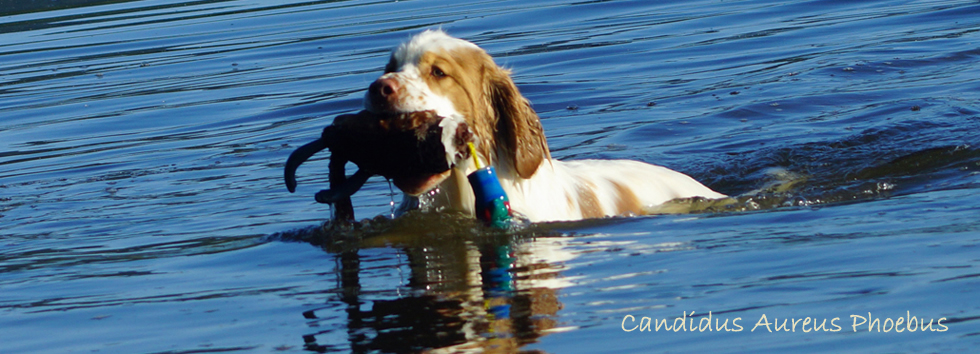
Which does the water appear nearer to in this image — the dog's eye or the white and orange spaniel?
the white and orange spaniel

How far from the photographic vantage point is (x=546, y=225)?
5945mm

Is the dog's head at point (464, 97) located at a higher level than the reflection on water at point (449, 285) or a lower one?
higher

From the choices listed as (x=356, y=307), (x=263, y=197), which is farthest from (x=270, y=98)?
(x=356, y=307)

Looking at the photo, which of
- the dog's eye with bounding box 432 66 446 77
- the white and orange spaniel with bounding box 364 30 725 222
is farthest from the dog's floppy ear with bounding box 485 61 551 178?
the dog's eye with bounding box 432 66 446 77

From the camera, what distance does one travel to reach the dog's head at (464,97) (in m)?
5.43

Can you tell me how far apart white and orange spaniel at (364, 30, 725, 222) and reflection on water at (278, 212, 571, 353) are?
0.20 metres

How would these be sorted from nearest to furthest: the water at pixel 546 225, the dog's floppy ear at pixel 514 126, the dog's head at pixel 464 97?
the water at pixel 546 225 < the dog's head at pixel 464 97 < the dog's floppy ear at pixel 514 126

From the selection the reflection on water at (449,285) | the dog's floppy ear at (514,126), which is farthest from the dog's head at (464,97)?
the reflection on water at (449,285)

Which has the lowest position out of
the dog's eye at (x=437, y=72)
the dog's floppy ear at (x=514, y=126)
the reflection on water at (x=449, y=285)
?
the reflection on water at (x=449, y=285)

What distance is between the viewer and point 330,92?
42.2ft

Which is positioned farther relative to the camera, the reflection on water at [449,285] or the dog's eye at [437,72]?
the dog's eye at [437,72]

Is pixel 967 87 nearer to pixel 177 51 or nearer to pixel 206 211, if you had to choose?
pixel 206 211

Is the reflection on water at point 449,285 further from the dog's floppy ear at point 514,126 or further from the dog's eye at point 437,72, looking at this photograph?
the dog's eye at point 437,72

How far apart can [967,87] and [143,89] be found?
8.74 metres
